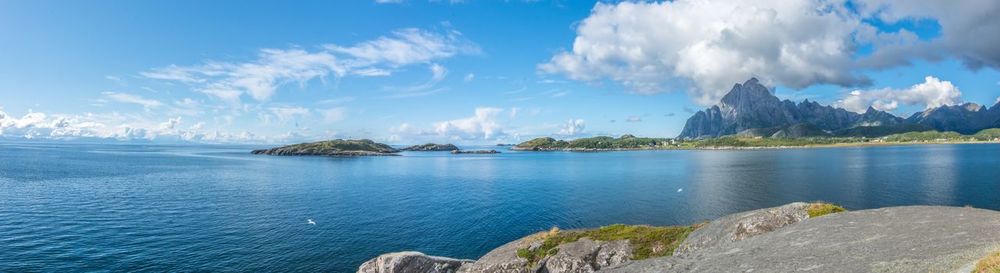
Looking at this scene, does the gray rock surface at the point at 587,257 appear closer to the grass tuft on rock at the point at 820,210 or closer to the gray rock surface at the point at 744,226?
the gray rock surface at the point at 744,226

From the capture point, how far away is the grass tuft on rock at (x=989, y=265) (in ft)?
42.8

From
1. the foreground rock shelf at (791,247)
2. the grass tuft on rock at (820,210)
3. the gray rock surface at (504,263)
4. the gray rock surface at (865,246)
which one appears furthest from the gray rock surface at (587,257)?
the grass tuft on rock at (820,210)

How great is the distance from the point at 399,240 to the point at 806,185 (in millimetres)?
100678

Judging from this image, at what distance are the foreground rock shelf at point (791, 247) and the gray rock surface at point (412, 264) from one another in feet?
0.25

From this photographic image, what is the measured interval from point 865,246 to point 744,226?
33.4 ft

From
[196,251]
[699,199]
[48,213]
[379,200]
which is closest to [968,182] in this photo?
[699,199]

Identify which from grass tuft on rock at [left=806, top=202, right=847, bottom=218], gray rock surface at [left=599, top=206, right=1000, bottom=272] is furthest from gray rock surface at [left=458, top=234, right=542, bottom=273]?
grass tuft on rock at [left=806, top=202, right=847, bottom=218]

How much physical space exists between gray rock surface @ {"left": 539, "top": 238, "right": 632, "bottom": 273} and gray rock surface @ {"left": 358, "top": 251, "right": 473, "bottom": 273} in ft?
25.1

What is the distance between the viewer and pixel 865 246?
20.6m

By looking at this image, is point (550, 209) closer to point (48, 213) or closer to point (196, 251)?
point (196, 251)

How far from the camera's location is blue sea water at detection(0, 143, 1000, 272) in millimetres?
51312

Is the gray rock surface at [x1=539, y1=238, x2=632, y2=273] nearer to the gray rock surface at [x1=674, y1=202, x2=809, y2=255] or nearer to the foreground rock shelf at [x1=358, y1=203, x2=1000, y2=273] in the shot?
the foreground rock shelf at [x1=358, y1=203, x2=1000, y2=273]

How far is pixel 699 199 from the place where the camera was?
9281cm

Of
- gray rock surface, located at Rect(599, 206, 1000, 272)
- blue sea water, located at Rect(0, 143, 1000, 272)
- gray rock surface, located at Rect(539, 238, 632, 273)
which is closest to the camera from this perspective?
gray rock surface, located at Rect(599, 206, 1000, 272)
